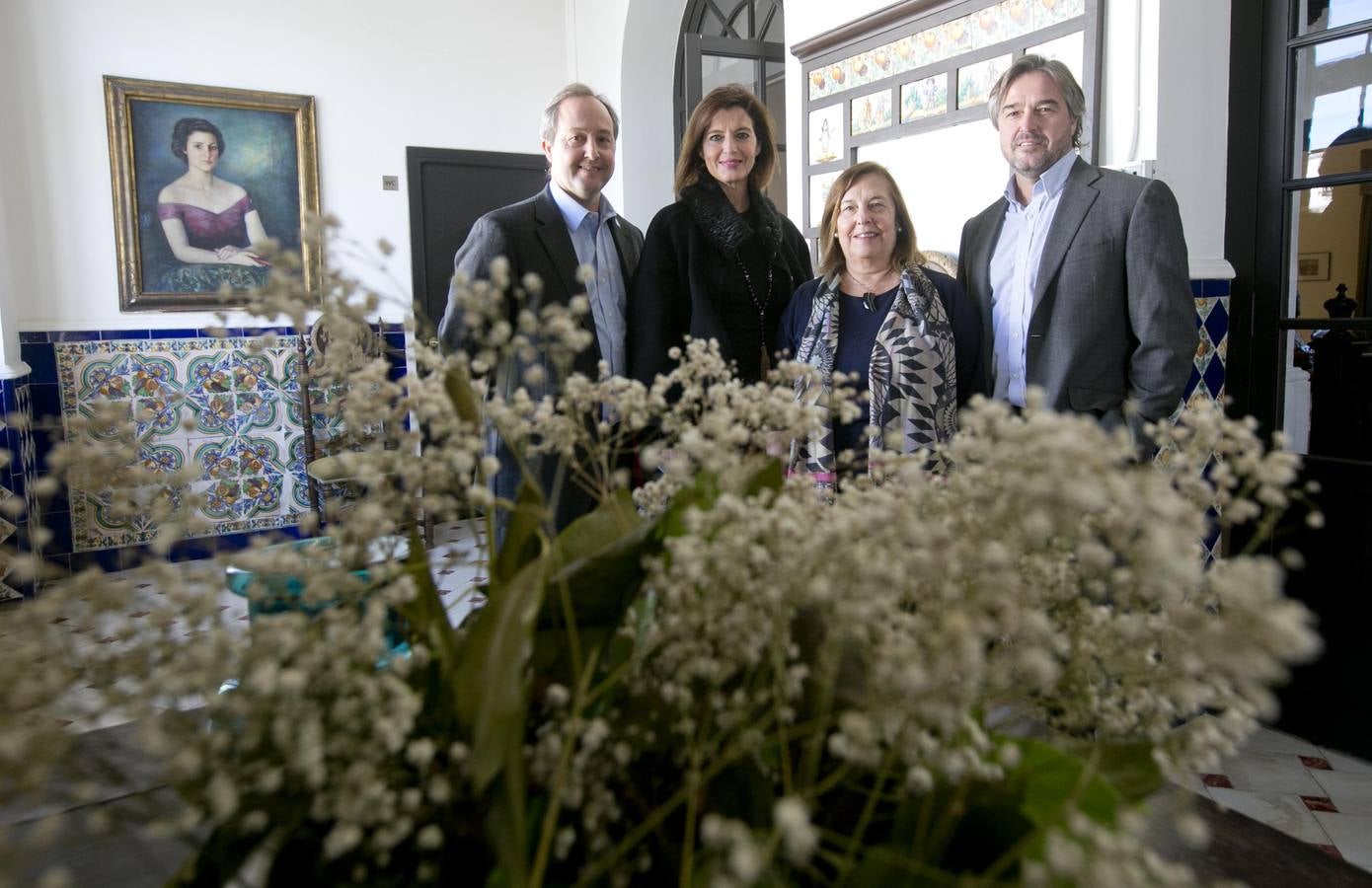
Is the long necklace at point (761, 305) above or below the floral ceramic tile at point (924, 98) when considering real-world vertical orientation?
below

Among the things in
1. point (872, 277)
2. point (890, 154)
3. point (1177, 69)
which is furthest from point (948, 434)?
point (890, 154)

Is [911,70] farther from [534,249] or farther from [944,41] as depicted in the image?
[534,249]

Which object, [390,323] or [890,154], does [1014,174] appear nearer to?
[890,154]

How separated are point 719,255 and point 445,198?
3794mm

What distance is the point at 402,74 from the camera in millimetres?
5734

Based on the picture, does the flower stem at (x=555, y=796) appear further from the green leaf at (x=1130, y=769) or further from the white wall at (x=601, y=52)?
the white wall at (x=601, y=52)

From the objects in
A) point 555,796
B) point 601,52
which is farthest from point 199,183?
point 555,796

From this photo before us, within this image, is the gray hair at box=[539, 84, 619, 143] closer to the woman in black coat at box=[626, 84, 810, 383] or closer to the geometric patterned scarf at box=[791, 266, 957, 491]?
the woman in black coat at box=[626, 84, 810, 383]

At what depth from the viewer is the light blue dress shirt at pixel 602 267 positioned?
255 centimetres

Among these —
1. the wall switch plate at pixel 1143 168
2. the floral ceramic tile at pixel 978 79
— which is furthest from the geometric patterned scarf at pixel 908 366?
the floral ceramic tile at pixel 978 79

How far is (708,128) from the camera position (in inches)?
103

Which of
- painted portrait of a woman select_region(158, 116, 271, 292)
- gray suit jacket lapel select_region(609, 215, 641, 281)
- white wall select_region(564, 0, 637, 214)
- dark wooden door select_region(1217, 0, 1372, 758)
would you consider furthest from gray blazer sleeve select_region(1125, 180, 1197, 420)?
painted portrait of a woman select_region(158, 116, 271, 292)

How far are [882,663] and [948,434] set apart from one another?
204 cm

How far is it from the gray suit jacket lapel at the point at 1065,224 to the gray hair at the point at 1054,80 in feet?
0.51
